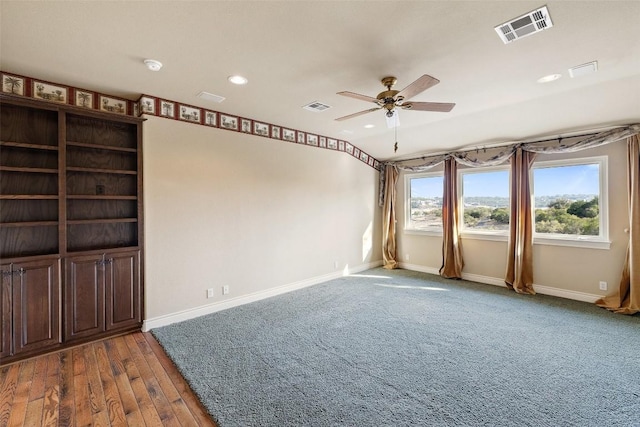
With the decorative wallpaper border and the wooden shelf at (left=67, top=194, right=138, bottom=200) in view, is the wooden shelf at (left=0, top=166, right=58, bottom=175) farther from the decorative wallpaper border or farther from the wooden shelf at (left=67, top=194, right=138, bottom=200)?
the decorative wallpaper border

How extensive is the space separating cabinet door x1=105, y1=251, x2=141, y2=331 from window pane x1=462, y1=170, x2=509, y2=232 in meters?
5.48

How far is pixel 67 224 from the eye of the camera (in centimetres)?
297

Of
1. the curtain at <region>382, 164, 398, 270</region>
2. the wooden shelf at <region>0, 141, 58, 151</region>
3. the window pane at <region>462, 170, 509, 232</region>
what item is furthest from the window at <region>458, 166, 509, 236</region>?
the wooden shelf at <region>0, 141, 58, 151</region>

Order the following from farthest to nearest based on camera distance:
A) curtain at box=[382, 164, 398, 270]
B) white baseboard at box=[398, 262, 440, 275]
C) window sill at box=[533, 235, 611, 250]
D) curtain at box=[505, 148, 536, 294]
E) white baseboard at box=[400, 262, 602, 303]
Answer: curtain at box=[382, 164, 398, 270] → white baseboard at box=[398, 262, 440, 275] → curtain at box=[505, 148, 536, 294] → white baseboard at box=[400, 262, 602, 303] → window sill at box=[533, 235, 611, 250]

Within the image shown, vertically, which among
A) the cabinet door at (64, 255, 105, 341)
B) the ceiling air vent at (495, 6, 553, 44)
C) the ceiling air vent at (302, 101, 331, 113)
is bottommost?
the cabinet door at (64, 255, 105, 341)

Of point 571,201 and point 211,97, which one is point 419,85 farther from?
point 571,201

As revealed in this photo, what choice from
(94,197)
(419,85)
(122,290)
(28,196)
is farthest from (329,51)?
(122,290)

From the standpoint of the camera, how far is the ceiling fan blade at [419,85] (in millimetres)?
2229

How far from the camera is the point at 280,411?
200 centimetres

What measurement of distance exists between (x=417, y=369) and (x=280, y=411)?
4.08ft

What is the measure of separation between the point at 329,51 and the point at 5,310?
3682 mm

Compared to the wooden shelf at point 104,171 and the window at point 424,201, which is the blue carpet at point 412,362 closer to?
the wooden shelf at point 104,171

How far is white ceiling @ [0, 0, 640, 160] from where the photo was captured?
190cm

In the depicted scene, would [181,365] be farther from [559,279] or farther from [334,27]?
[559,279]
